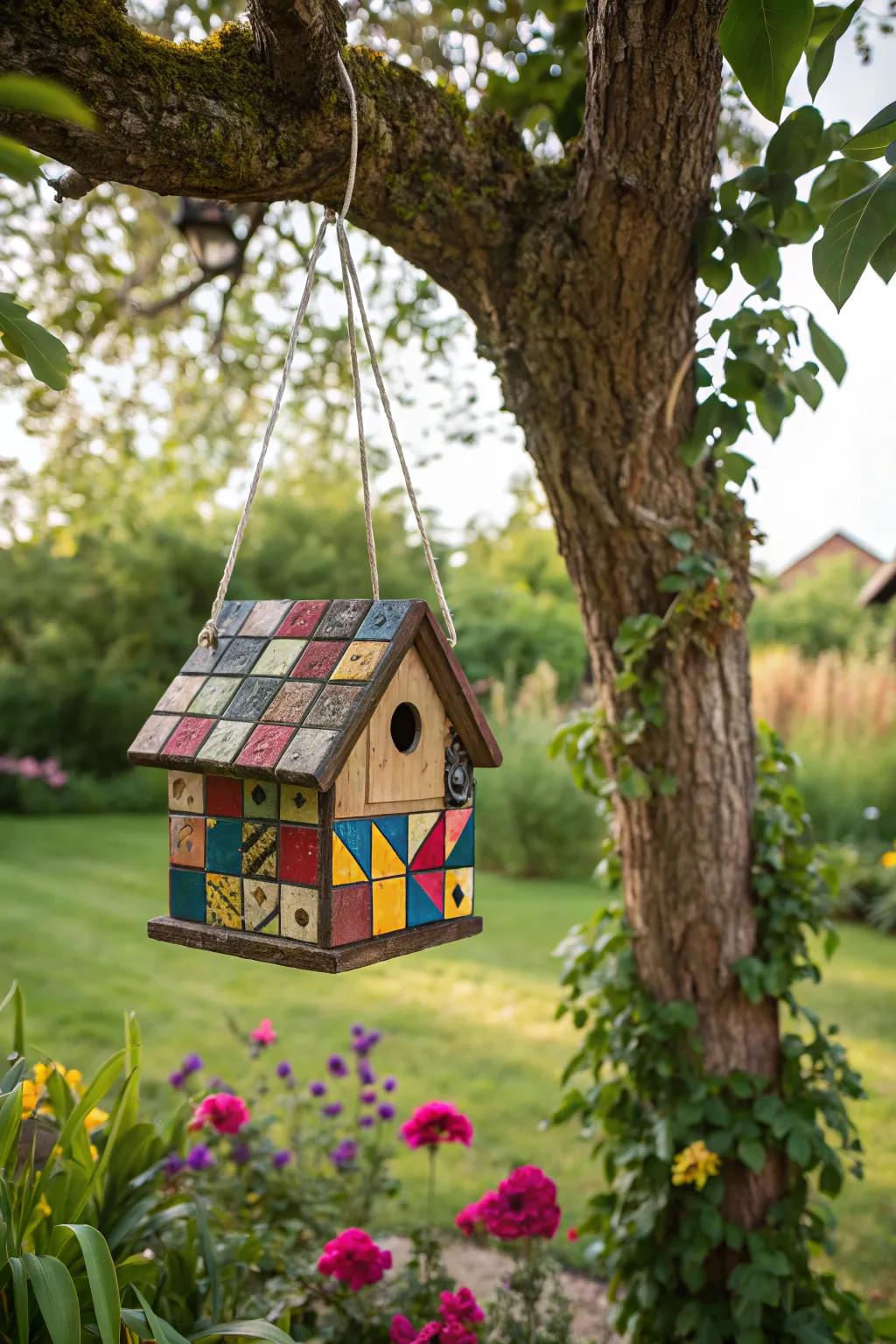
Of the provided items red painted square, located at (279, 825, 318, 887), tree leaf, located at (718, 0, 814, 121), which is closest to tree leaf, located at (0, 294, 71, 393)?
red painted square, located at (279, 825, 318, 887)

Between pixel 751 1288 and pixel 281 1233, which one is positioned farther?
pixel 281 1233

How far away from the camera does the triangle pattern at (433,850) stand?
154 cm

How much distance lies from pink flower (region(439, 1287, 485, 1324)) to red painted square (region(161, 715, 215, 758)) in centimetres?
136

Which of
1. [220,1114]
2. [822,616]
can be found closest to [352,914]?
[220,1114]

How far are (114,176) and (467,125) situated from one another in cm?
76

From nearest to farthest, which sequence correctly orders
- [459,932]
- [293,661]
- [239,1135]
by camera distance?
[293,661] → [459,932] → [239,1135]

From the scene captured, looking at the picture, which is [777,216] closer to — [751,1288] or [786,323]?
[786,323]

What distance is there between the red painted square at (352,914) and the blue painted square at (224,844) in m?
0.18

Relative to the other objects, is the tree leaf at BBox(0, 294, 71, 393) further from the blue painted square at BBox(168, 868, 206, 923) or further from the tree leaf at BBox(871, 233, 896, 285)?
the tree leaf at BBox(871, 233, 896, 285)

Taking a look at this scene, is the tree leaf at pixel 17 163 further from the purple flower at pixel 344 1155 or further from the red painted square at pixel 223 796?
the purple flower at pixel 344 1155

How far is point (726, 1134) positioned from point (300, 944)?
56.0 inches

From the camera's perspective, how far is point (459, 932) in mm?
1592

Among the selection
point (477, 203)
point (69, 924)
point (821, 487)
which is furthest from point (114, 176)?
point (821, 487)

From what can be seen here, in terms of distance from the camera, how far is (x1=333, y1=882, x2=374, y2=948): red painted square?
1348 mm
